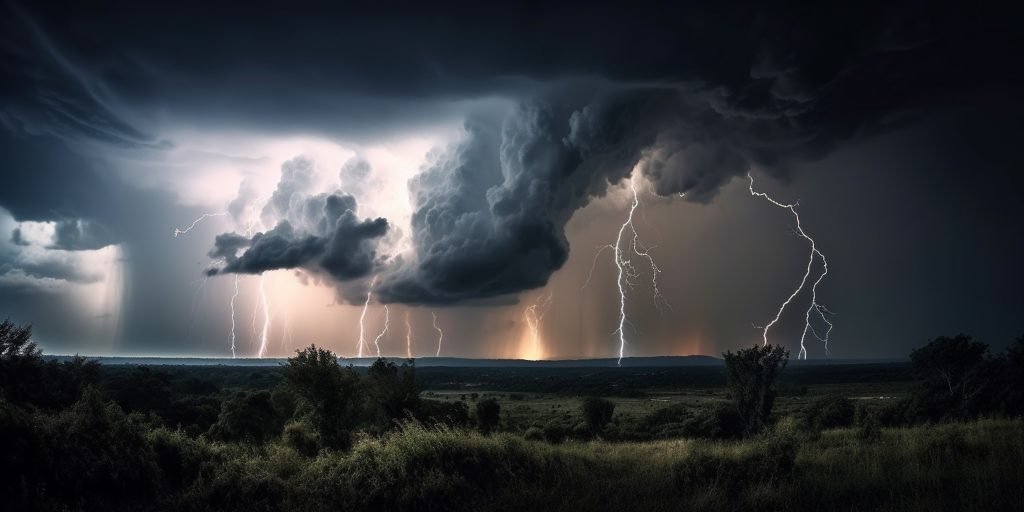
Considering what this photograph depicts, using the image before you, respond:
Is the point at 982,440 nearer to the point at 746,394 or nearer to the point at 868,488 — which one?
the point at 868,488

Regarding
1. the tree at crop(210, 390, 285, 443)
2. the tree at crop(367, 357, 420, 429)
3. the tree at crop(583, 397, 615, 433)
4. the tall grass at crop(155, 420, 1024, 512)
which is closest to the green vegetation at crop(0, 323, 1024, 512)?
the tall grass at crop(155, 420, 1024, 512)

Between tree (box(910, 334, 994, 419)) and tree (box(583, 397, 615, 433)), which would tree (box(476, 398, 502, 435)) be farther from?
tree (box(910, 334, 994, 419))

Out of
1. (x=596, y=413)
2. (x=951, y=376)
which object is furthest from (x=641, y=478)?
(x=596, y=413)

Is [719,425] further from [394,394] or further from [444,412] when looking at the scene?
[394,394]

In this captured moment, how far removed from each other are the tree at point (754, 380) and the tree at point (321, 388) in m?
20.7

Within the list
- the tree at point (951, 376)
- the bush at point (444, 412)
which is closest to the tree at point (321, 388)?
the bush at point (444, 412)

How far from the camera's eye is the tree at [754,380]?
32000 millimetres

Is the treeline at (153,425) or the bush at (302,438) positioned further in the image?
the bush at (302,438)

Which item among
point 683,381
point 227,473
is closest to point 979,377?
point 227,473

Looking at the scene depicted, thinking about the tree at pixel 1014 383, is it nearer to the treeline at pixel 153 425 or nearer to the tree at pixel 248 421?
the treeline at pixel 153 425

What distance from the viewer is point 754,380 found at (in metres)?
33.1

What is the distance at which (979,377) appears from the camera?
34.6 m

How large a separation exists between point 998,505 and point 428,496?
10086mm

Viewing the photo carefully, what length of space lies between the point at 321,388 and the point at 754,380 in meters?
23.2
